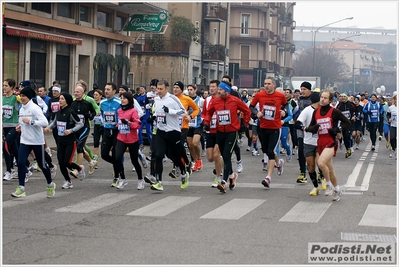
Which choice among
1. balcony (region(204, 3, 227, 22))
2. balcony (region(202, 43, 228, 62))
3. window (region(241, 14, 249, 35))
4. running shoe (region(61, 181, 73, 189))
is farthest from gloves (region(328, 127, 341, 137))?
window (region(241, 14, 249, 35))

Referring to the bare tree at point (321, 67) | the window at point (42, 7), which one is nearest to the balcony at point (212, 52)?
the window at point (42, 7)

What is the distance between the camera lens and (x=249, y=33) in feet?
247

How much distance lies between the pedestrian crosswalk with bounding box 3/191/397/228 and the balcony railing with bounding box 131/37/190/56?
119 ft

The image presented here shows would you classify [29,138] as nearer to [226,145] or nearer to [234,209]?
[226,145]

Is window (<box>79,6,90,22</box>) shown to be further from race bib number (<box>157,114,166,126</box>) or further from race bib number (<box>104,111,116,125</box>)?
race bib number (<box>157,114,166,126</box>)

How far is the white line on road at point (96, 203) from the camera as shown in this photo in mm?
10812

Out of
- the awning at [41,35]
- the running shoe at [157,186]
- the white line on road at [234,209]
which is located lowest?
the white line on road at [234,209]

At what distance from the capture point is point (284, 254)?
24.8 feet

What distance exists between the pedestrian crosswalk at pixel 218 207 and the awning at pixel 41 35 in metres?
14.8

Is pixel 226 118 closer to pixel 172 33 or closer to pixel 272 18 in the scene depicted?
pixel 172 33

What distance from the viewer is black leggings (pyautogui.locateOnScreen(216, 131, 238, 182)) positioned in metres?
12.9

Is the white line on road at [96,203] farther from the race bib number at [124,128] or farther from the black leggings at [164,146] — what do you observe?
the race bib number at [124,128]

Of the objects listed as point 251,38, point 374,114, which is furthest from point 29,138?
point 251,38

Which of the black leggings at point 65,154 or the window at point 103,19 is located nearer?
the black leggings at point 65,154
